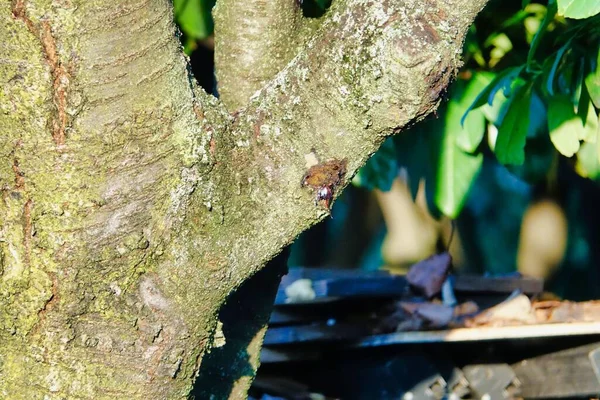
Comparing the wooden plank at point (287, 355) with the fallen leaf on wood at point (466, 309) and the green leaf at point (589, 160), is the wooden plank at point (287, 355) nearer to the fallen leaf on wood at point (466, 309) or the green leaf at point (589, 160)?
the fallen leaf on wood at point (466, 309)

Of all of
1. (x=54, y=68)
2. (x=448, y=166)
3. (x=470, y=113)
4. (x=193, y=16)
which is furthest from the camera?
(x=193, y=16)

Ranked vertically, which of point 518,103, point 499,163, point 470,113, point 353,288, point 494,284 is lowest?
point 494,284

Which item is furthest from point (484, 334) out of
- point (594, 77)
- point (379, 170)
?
point (594, 77)

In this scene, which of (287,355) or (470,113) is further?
(287,355)

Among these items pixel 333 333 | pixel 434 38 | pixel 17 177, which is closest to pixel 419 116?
pixel 434 38

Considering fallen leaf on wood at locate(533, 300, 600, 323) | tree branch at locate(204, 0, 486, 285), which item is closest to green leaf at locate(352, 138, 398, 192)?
fallen leaf on wood at locate(533, 300, 600, 323)

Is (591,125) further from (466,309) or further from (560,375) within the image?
(560,375)

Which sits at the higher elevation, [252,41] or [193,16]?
[252,41]
